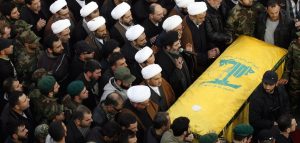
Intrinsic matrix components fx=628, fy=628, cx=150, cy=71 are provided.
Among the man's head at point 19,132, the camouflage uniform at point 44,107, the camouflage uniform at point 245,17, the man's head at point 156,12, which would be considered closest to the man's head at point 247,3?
the camouflage uniform at point 245,17

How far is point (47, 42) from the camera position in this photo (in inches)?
316

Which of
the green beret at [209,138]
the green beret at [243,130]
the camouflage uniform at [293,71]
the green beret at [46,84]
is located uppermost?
the green beret at [46,84]

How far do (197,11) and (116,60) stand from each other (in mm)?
1436

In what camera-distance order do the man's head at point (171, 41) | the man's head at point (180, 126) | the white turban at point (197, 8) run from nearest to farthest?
1. the man's head at point (180, 126)
2. the man's head at point (171, 41)
3. the white turban at point (197, 8)

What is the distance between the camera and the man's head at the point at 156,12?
343 inches

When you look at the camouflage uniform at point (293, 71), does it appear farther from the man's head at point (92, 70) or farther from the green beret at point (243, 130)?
the man's head at point (92, 70)

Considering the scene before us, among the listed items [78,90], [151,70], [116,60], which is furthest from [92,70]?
[151,70]

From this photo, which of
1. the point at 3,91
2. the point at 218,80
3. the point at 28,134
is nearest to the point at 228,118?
the point at 218,80

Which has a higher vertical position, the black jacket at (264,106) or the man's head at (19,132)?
the man's head at (19,132)

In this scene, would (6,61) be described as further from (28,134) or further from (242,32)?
(242,32)

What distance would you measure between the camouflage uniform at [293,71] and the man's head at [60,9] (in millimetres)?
3181

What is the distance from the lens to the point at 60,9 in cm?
895

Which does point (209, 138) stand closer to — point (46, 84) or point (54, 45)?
point (46, 84)

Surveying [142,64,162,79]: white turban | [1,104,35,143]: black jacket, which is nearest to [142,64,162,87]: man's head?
[142,64,162,79]: white turban
